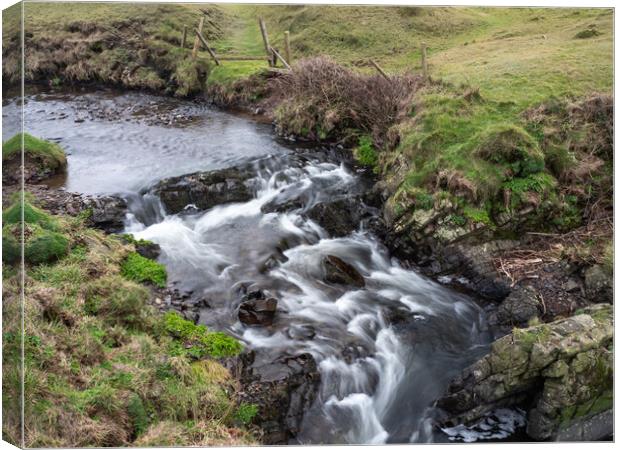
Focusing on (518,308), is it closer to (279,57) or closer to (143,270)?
(143,270)

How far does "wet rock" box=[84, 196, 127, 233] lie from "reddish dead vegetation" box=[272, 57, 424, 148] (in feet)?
17.4

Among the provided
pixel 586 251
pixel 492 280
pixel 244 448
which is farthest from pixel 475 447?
pixel 586 251

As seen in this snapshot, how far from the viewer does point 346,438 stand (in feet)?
18.3

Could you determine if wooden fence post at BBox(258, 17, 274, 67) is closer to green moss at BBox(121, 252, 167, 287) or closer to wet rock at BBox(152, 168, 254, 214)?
wet rock at BBox(152, 168, 254, 214)

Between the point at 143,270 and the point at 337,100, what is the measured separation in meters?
6.83

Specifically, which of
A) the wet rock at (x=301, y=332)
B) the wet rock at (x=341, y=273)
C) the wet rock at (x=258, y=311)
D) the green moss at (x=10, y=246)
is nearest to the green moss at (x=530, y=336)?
the wet rock at (x=301, y=332)

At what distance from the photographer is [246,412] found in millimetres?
5680

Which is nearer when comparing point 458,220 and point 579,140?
point 579,140

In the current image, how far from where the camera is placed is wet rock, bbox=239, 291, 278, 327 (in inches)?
274

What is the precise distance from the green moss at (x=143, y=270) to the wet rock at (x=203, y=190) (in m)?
1.86

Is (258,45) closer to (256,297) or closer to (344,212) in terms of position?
(344,212)

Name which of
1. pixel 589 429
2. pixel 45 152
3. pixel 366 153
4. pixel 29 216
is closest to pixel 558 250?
pixel 589 429

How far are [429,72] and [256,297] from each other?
6.51m

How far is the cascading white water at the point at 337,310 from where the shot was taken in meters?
5.99
